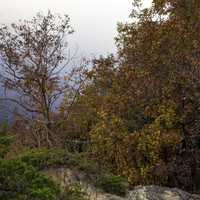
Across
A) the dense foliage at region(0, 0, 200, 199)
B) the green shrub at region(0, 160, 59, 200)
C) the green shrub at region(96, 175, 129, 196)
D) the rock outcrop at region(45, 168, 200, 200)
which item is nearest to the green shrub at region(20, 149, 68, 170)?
the rock outcrop at region(45, 168, 200, 200)

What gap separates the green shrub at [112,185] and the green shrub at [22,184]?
4.49 meters

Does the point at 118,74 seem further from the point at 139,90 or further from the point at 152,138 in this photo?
the point at 152,138

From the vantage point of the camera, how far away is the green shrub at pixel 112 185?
1092 centimetres

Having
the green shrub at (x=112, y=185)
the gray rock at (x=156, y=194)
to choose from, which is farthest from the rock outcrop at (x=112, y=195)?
the green shrub at (x=112, y=185)

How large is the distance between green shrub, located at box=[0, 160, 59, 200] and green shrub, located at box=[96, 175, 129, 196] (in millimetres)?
4491

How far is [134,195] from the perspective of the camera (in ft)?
35.3

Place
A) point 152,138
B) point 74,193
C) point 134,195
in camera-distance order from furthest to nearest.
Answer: point 152,138 < point 134,195 < point 74,193

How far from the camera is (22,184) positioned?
624cm

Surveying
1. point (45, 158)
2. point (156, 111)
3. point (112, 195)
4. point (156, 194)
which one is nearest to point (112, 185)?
point (112, 195)

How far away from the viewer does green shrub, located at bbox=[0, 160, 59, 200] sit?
19.8 feet

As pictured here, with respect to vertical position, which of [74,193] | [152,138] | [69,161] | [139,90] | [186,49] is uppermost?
[186,49]

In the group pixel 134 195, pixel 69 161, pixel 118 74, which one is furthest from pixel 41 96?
pixel 134 195

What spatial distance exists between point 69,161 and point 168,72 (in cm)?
541

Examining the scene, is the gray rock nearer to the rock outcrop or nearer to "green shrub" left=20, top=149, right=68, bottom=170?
the rock outcrop
